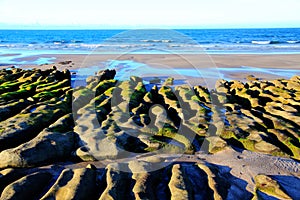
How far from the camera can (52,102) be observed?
1159 centimetres

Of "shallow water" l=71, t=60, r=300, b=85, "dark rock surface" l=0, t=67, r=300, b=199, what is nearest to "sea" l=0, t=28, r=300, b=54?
"shallow water" l=71, t=60, r=300, b=85

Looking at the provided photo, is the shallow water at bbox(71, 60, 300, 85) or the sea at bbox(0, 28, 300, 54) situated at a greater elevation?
the shallow water at bbox(71, 60, 300, 85)

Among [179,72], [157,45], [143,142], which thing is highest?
[143,142]

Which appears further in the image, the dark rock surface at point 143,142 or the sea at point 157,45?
the sea at point 157,45

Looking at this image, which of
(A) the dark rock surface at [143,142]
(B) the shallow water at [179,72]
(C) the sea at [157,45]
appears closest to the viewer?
(A) the dark rock surface at [143,142]

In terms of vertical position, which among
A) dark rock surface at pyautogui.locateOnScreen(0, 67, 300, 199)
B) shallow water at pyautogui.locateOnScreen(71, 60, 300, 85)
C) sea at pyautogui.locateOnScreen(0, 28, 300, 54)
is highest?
dark rock surface at pyautogui.locateOnScreen(0, 67, 300, 199)

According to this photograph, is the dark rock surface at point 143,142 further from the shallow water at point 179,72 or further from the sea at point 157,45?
the sea at point 157,45

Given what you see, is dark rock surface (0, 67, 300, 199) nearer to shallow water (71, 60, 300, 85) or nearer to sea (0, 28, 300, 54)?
shallow water (71, 60, 300, 85)

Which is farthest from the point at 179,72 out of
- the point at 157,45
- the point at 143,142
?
the point at 157,45

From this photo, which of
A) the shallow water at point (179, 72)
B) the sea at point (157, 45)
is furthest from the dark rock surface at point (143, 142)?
the sea at point (157, 45)

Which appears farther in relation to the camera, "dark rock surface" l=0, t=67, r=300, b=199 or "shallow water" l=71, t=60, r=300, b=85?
"shallow water" l=71, t=60, r=300, b=85

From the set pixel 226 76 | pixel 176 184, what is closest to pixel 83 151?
pixel 176 184

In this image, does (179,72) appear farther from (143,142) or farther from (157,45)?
(157,45)

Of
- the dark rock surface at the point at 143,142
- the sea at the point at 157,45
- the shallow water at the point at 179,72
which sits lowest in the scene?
the sea at the point at 157,45
